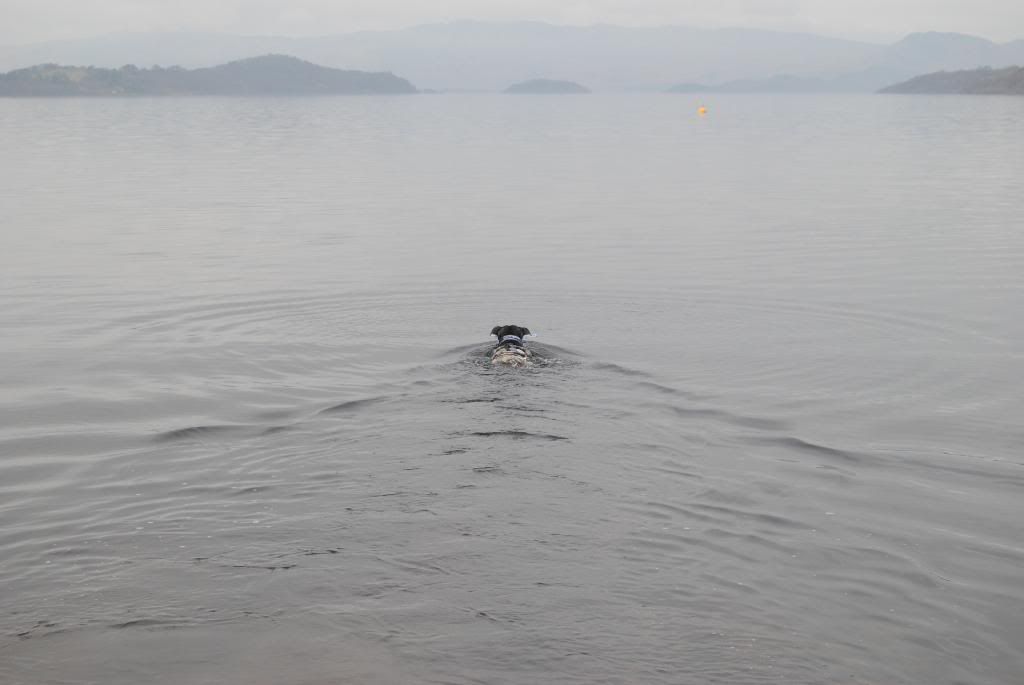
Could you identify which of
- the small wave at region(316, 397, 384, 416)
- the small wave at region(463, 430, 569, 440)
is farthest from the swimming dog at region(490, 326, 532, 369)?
the small wave at region(463, 430, 569, 440)

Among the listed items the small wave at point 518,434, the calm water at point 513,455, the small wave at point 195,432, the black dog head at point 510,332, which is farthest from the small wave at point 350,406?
the black dog head at point 510,332

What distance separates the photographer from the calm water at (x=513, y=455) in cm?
891

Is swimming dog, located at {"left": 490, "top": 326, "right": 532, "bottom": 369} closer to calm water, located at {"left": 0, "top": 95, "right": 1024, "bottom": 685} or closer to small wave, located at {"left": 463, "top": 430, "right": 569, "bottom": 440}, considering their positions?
calm water, located at {"left": 0, "top": 95, "right": 1024, "bottom": 685}

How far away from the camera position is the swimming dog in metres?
17.4

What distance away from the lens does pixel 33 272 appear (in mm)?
26766

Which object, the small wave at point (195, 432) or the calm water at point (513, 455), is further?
the small wave at point (195, 432)

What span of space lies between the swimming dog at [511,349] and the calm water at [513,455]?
376 millimetres

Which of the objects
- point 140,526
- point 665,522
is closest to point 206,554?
point 140,526

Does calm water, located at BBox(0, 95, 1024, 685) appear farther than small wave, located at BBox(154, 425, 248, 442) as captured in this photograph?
No

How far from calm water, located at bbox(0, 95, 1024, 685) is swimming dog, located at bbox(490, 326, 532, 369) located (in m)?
0.38

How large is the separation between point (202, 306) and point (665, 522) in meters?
14.3

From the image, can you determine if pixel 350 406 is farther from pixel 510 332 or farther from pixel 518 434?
pixel 510 332

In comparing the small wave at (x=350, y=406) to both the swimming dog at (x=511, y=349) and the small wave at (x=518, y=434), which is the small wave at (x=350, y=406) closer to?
the small wave at (x=518, y=434)

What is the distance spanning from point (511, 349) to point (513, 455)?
14.0 feet
